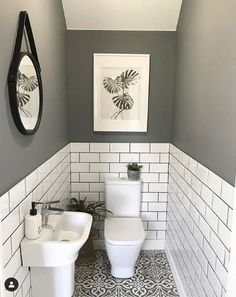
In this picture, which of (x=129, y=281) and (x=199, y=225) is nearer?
(x=199, y=225)

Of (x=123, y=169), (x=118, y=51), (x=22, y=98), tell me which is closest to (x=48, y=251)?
(x=22, y=98)

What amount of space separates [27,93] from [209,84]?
1.04 metres

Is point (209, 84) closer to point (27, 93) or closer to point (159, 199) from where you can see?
point (27, 93)

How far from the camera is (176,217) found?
2.38 m

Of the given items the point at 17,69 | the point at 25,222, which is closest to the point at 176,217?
the point at 25,222

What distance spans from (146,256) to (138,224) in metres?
0.49

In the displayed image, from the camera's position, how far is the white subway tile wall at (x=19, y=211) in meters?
1.21

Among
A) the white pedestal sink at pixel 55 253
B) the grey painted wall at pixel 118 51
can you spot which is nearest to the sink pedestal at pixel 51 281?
the white pedestal sink at pixel 55 253

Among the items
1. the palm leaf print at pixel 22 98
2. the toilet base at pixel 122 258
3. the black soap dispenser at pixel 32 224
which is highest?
the palm leaf print at pixel 22 98

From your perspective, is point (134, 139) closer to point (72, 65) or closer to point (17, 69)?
point (72, 65)

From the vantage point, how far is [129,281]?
2.39m

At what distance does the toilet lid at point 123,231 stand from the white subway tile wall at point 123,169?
0.96 ft

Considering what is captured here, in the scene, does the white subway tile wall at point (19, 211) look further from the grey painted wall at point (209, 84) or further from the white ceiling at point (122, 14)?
the white ceiling at point (122, 14)

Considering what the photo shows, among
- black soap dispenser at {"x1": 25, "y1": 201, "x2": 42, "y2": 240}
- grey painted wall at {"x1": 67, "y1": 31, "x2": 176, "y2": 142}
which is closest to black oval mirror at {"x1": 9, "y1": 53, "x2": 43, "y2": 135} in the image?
black soap dispenser at {"x1": 25, "y1": 201, "x2": 42, "y2": 240}
